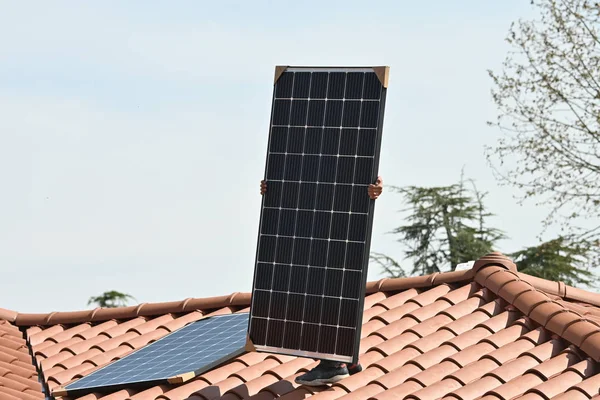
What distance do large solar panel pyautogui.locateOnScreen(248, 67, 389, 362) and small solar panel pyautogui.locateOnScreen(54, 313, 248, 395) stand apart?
2.70ft

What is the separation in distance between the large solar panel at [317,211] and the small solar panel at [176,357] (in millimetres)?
821

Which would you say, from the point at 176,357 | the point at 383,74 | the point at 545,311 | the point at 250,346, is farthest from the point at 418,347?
the point at 383,74

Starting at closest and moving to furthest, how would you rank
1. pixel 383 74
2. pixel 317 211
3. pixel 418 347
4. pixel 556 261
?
pixel 383 74, pixel 317 211, pixel 418 347, pixel 556 261

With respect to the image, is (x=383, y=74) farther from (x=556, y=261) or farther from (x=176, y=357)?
(x=556, y=261)

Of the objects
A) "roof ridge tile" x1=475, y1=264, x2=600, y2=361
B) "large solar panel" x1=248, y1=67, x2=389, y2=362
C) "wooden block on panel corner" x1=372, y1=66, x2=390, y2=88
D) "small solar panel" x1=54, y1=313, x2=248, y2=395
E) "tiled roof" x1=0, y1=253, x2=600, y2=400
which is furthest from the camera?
"small solar panel" x1=54, y1=313, x2=248, y2=395

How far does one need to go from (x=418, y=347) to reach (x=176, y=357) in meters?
2.73

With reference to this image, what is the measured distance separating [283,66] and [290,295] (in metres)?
2.36

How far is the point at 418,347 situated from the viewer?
10992mm

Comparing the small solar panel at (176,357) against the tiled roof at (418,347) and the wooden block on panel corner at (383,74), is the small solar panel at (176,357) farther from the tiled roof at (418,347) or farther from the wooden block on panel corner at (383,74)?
the wooden block on panel corner at (383,74)

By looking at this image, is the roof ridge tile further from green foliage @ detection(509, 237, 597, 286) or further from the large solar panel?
green foliage @ detection(509, 237, 597, 286)

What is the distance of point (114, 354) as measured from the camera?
13.1 m

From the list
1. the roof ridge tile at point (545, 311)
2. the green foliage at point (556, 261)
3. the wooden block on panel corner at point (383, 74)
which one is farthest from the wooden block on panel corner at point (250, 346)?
the green foliage at point (556, 261)

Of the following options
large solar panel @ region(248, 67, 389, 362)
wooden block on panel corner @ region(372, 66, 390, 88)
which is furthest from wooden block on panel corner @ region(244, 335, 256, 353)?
wooden block on panel corner @ region(372, 66, 390, 88)

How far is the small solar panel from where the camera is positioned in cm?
1123
